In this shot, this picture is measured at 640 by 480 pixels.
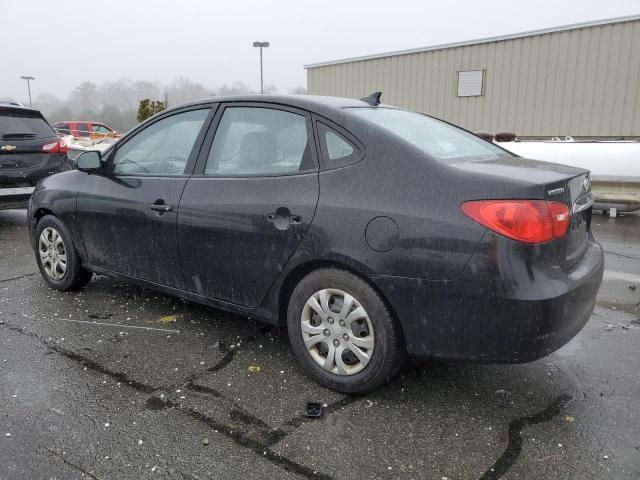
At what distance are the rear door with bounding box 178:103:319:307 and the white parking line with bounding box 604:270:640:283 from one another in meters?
3.70

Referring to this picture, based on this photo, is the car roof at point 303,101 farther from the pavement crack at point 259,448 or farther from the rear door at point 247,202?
the pavement crack at point 259,448

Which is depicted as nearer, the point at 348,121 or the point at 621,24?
the point at 348,121

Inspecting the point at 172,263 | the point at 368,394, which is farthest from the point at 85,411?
the point at 368,394

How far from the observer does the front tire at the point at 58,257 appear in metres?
4.47

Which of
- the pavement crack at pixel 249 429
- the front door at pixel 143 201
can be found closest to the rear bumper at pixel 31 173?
the front door at pixel 143 201

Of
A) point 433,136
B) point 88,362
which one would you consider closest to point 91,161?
point 88,362

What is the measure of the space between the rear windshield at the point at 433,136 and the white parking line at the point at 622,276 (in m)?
2.53

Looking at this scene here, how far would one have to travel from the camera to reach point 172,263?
11.8ft

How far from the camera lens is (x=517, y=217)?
2.40m

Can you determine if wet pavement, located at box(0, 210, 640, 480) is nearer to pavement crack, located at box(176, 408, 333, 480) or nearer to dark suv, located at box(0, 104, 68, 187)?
pavement crack, located at box(176, 408, 333, 480)

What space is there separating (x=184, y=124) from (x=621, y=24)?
13716 mm

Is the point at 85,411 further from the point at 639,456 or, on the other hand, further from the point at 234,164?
the point at 639,456

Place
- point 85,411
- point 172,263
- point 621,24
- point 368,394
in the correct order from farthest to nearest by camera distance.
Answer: point 621,24
point 172,263
point 368,394
point 85,411

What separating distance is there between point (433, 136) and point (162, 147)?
1867mm
